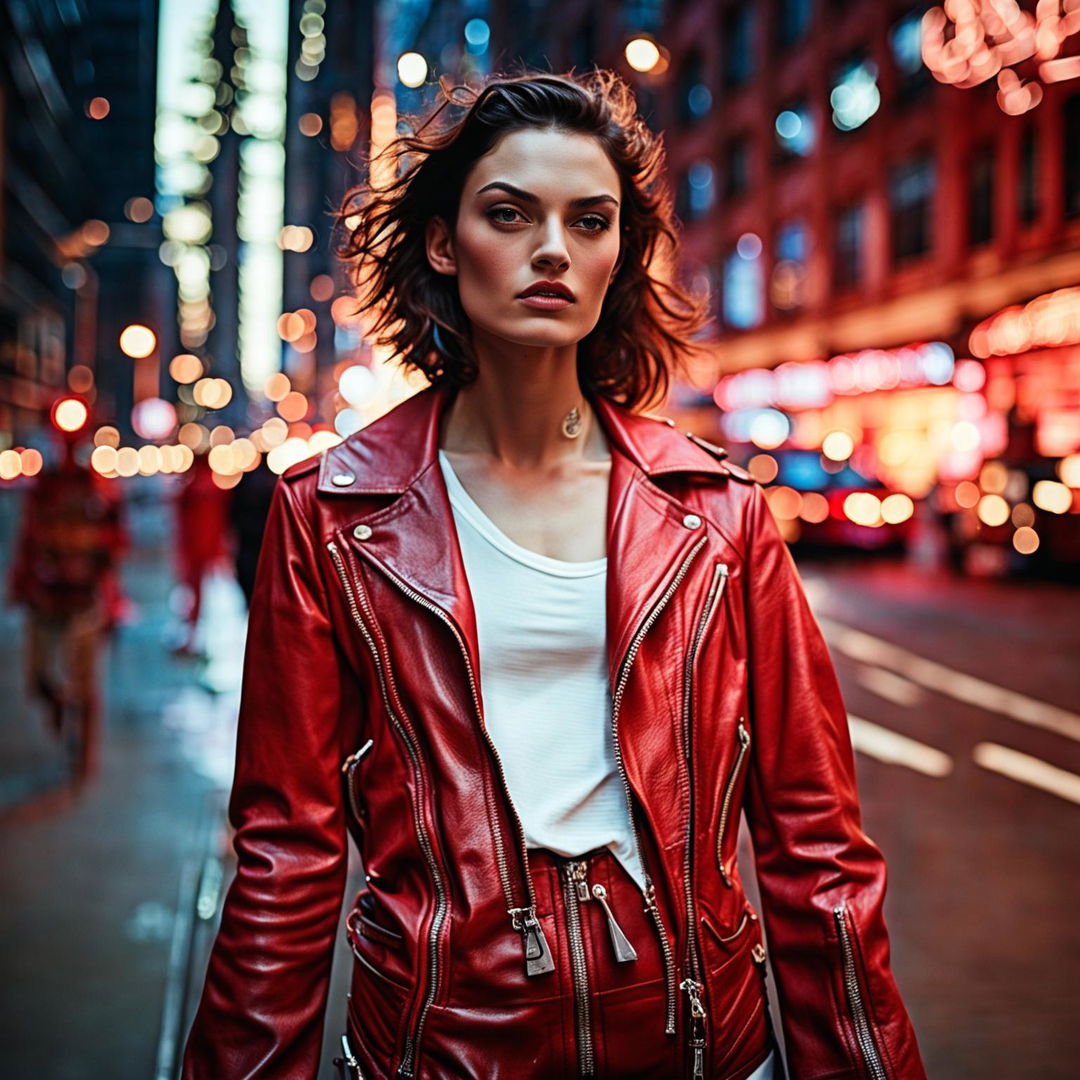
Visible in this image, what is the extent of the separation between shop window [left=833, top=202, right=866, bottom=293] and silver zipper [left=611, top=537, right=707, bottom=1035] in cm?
3239

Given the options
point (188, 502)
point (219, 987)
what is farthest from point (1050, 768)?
point (188, 502)

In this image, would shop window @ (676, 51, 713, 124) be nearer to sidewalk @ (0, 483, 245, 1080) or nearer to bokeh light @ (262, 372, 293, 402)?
sidewalk @ (0, 483, 245, 1080)

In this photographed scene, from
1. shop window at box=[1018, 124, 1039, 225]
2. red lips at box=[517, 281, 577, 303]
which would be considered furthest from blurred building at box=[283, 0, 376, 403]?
red lips at box=[517, 281, 577, 303]

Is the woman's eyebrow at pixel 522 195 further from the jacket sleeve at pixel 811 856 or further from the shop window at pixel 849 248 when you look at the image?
the shop window at pixel 849 248

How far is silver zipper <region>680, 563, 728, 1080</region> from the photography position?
1786 mm

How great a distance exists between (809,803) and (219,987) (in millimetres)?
943

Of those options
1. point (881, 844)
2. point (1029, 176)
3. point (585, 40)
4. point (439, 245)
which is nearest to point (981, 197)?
point (1029, 176)

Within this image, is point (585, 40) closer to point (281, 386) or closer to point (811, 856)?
point (811, 856)

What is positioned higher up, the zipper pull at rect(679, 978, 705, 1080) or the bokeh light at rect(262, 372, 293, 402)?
the bokeh light at rect(262, 372, 293, 402)

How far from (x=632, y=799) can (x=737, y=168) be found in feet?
131

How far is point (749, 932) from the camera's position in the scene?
1.94 m

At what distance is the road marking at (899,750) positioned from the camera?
7.42m

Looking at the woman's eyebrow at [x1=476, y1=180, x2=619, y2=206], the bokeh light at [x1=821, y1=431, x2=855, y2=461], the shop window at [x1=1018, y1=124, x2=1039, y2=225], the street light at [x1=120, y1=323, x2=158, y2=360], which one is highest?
the shop window at [x1=1018, y1=124, x2=1039, y2=225]

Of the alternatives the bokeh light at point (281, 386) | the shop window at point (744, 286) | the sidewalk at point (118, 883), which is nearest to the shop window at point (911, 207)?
the shop window at point (744, 286)
